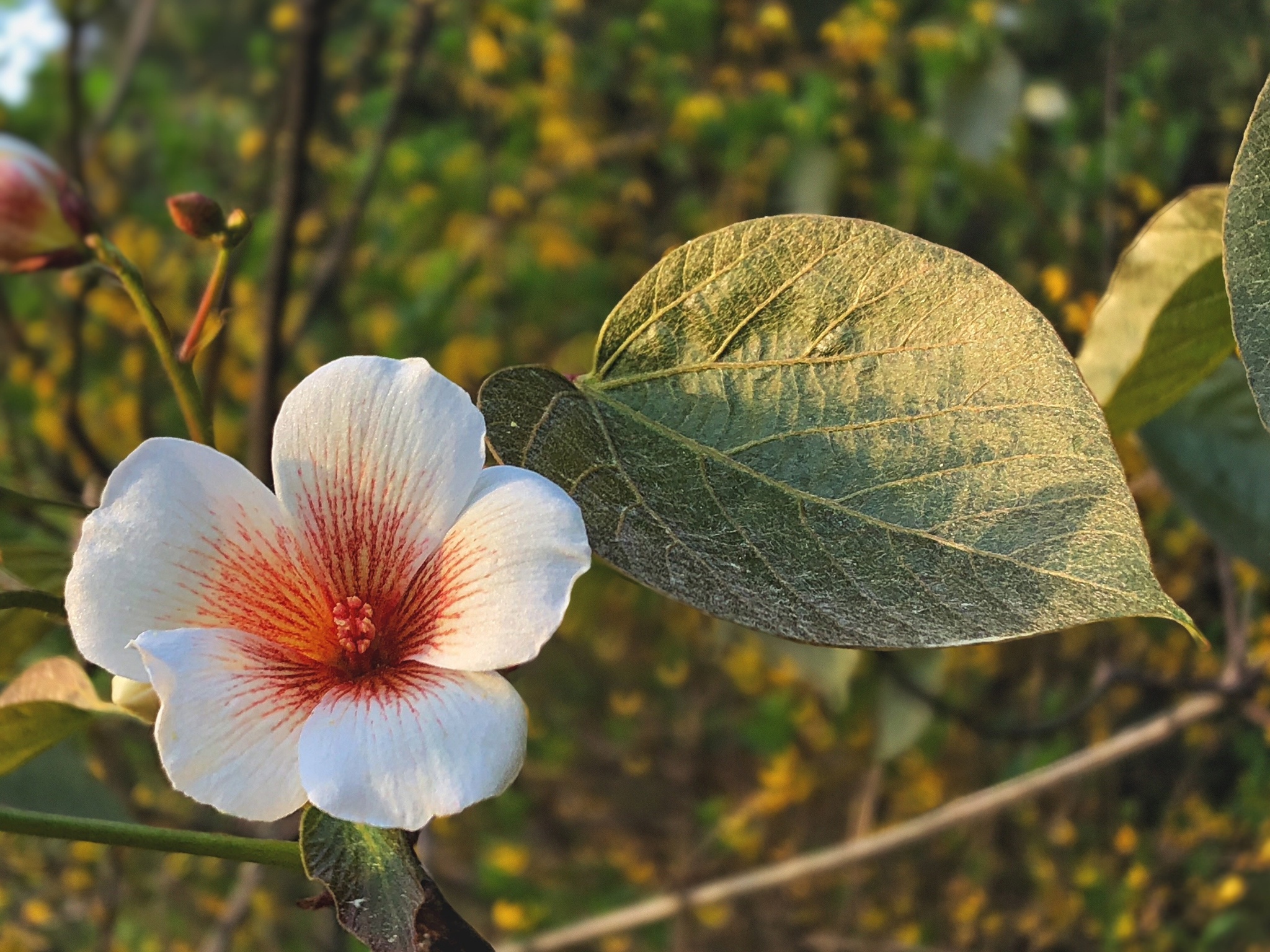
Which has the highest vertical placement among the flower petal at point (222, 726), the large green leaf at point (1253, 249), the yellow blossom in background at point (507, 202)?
the large green leaf at point (1253, 249)

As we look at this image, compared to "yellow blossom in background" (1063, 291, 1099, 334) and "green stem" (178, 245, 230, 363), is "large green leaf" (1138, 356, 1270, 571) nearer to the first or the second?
"yellow blossom in background" (1063, 291, 1099, 334)

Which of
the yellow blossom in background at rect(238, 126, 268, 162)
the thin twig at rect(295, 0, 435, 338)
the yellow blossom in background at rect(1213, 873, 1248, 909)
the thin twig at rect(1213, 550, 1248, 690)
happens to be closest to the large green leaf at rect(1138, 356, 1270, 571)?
the thin twig at rect(1213, 550, 1248, 690)

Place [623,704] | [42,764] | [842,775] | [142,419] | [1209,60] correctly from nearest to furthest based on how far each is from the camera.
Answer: [42,764] < [1209,60] < [142,419] < [842,775] < [623,704]

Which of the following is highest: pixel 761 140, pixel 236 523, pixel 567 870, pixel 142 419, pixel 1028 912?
pixel 236 523

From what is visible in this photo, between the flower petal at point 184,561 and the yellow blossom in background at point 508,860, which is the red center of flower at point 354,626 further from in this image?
the yellow blossom in background at point 508,860

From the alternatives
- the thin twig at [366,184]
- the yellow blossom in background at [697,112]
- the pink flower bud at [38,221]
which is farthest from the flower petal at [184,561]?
the yellow blossom in background at [697,112]

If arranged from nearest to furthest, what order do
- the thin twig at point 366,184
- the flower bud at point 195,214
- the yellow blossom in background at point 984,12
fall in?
the flower bud at point 195,214 → the thin twig at point 366,184 → the yellow blossom in background at point 984,12

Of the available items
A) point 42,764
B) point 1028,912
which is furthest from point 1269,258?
point 1028,912

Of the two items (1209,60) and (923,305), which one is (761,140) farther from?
(923,305)
